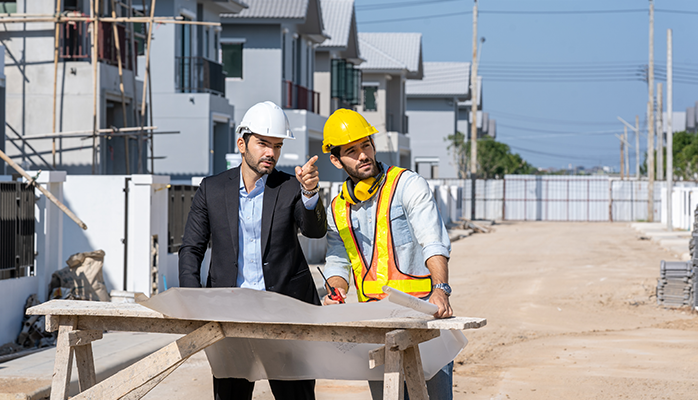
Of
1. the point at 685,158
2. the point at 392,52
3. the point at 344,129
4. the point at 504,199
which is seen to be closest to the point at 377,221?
the point at 344,129

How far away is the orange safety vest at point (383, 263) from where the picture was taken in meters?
4.16

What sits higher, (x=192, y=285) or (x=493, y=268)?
(x=192, y=285)

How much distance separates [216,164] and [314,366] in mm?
19933

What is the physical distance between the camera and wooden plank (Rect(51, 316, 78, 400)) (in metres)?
4.00

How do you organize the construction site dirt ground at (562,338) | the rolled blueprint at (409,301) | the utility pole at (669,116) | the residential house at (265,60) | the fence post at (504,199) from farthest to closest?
1. the fence post at (504,199)
2. the utility pole at (669,116)
3. the residential house at (265,60)
4. the construction site dirt ground at (562,338)
5. the rolled blueprint at (409,301)

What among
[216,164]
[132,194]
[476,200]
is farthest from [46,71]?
[476,200]

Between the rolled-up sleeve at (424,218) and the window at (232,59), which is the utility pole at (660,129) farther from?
the rolled-up sleeve at (424,218)

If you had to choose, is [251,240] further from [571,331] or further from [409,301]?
[571,331]

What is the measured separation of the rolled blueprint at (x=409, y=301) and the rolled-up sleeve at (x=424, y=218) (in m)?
0.43

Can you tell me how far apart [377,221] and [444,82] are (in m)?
51.2

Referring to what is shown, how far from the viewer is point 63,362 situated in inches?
159

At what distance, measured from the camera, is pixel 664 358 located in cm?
862

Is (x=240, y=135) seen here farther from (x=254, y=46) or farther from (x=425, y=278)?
(x=254, y=46)

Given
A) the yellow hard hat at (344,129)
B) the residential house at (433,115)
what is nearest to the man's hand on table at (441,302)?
the yellow hard hat at (344,129)
